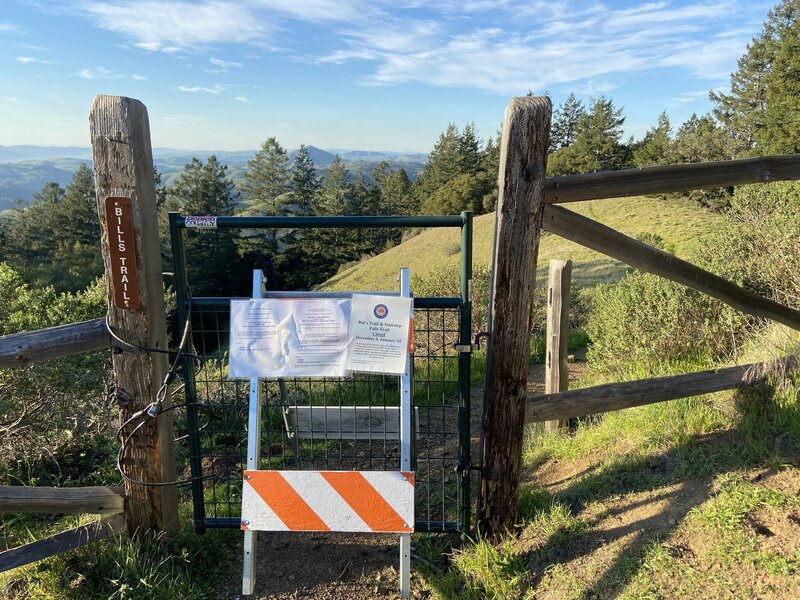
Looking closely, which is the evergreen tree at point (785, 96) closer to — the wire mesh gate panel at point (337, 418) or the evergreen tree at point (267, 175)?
the wire mesh gate panel at point (337, 418)

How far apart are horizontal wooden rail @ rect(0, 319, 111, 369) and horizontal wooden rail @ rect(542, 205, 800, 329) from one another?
2340 mm

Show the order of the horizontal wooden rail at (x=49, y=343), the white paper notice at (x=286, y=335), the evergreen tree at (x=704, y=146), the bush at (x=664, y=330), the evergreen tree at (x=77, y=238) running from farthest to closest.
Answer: the evergreen tree at (x=77, y=238), the evergreen tree at (x=704, y=146), the bush at (x=664, y=330), the white paper notice at (x=286, y=335), the horizontal wooden rail at (x=49, y=343)

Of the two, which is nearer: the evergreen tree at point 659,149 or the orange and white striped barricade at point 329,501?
the orange and white striped barricade at point 329,501

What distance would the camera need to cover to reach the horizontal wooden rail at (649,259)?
8.80ft

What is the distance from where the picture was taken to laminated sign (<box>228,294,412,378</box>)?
2738 mm

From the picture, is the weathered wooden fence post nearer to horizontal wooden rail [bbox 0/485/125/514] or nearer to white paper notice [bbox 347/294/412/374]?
white paper notice [bbox 347/294/412/374]

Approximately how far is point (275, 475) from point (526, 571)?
1364 millimetres

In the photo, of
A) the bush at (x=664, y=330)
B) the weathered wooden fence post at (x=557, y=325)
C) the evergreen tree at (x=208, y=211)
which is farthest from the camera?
the evergreen tree at (x=208, y=211)

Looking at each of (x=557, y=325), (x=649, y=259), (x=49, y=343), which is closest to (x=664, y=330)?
(x=557, y=325)

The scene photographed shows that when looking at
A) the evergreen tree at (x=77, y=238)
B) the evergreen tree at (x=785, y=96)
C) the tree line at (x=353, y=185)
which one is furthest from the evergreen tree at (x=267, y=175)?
the evergreen tree at (x=785, y=96)

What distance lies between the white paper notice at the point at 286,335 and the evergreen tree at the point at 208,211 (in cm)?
3858

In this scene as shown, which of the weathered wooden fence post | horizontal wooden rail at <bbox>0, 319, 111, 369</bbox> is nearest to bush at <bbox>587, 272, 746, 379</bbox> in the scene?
the weathered wooden fence post

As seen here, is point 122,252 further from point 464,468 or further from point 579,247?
point 579,247

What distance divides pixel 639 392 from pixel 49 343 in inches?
121
